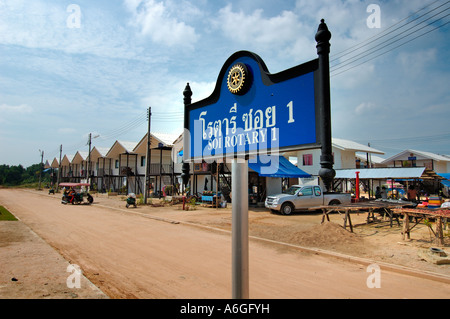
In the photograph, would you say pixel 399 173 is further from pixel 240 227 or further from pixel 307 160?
pixel 240 227

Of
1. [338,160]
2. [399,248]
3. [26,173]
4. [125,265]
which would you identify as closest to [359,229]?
[399,248]

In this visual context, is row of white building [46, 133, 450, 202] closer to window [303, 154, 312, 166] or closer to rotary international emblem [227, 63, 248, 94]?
window [303, 154, 312, 166]

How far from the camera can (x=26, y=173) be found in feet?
339

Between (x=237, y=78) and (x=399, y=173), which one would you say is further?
(x=399, y=173)

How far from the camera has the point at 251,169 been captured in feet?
73.5

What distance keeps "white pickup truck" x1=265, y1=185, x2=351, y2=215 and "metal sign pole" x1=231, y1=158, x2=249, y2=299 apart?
54.3 feet

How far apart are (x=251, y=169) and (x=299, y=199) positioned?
17.9 ft

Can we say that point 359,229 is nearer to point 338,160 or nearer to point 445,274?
point 445,274

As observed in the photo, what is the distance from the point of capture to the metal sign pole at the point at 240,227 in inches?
47.8

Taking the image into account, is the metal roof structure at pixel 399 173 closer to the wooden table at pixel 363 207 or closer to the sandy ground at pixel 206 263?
the wooden table at pixel 363 207

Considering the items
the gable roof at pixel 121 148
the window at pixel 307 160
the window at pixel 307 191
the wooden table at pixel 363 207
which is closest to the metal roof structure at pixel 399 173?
the wooden table at pixel 363 207

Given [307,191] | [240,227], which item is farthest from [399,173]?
[240,227]

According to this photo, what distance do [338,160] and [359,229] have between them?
63.2 feet

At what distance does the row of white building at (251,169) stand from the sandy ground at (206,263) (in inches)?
271
